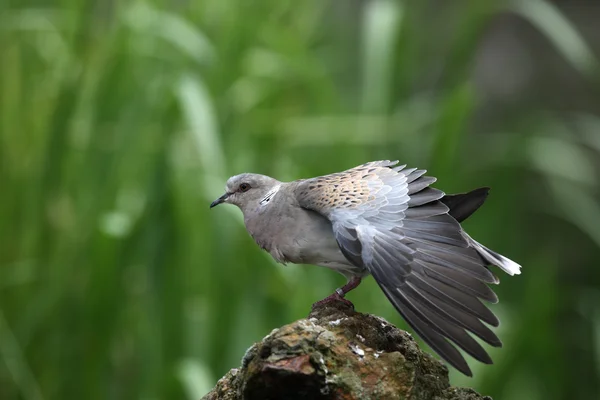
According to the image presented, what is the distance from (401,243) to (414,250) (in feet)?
0.16

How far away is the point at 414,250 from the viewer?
91.8 inches

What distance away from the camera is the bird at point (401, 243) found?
2.10 m

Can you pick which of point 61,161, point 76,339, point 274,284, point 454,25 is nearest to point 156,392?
point 76,339

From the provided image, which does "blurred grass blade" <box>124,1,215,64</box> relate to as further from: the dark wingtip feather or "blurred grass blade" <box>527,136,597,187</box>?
the dark wingtip feather

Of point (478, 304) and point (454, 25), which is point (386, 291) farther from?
point (454, 25)

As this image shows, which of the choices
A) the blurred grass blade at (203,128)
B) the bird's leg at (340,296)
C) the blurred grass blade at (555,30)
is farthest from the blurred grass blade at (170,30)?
the bird's leg at (340,296)

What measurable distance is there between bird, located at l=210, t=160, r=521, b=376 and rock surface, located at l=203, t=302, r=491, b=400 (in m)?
0.16

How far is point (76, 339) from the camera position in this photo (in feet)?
14.5

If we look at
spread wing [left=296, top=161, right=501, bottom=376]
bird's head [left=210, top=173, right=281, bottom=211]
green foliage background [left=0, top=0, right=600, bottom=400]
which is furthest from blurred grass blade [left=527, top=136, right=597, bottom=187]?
spread wing [left=296, top=161, right=501, bottom=376]

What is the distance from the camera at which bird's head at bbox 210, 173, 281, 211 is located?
300 centimetres

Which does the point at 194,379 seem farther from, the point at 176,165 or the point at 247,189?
the point at 247,189

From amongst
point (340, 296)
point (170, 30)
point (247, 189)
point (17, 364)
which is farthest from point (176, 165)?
point (340, 296)

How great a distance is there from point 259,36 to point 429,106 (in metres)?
1.29

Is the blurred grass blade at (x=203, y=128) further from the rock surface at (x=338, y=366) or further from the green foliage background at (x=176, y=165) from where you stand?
the rock surface at (x=338, y=366)
